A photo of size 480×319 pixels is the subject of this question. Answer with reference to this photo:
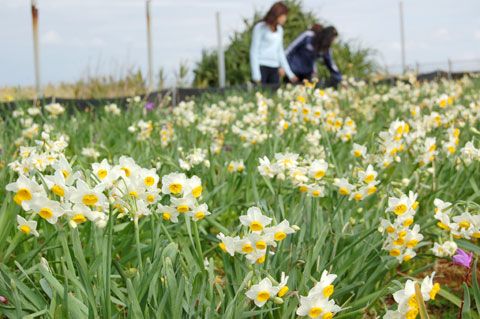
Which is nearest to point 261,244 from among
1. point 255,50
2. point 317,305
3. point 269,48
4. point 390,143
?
point 317,305

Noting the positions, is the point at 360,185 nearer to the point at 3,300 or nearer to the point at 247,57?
the point at 3,300

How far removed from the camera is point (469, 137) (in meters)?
4.11

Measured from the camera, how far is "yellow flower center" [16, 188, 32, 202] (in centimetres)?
136

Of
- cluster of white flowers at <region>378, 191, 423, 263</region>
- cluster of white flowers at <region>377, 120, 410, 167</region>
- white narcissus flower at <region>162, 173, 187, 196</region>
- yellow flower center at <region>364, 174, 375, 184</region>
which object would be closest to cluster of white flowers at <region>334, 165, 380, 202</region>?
yellow flower center at <region>364, 174, 375, 184</region>

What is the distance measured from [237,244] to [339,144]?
2470 mm

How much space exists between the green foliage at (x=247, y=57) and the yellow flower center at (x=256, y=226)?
39.8ft

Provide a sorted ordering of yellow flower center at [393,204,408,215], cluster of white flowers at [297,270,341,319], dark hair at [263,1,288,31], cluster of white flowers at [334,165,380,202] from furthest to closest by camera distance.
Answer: dark hair at [263,1,288,31] < cluster of white flowers at [334,165,380,202] < yellow flower center at [393,204,408,215] < cluster of white flowers at [297,270,341,319]

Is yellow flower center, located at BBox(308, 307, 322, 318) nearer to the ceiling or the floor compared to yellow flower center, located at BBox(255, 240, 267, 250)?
nearer to the floor

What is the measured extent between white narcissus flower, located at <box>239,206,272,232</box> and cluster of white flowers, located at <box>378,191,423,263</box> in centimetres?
43

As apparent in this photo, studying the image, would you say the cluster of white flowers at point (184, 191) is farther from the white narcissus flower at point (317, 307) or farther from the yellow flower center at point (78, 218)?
the white narcissus flower at point (317, 307)

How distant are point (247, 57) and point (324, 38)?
166 inches

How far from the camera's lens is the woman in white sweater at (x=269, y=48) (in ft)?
29.1

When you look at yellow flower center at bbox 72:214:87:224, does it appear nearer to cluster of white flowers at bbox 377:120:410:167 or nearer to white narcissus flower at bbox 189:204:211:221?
white narcissus flower at bbox 189:204:211:221

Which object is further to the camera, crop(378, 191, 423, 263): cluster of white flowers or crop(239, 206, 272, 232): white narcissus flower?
crop(378, 191, 423, 263): cluster of white flowers
